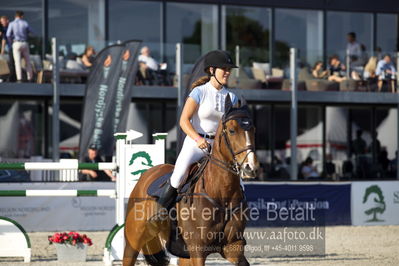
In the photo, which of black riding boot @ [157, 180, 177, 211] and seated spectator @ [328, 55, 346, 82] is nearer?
black riding boot @ [157, 180, 177, 211]

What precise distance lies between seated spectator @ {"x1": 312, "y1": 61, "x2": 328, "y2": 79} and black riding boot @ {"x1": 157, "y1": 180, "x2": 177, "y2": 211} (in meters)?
17.1

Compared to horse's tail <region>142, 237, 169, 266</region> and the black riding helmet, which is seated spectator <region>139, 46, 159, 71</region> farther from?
the black riding helmet

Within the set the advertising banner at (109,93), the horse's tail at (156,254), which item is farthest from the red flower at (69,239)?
the advertising banner at (109,93)

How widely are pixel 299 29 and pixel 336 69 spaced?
12.0 feet

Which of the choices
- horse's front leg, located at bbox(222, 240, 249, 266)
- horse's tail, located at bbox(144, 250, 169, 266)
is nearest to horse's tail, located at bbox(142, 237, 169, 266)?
horse's tail, located at bbox(144, 250, 169, 266)

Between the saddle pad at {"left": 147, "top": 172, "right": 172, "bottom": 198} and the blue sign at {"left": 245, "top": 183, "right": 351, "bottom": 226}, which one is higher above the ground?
the saddle pad at {"left": 147, "top": 172, "right": 172, "bottom": 198}

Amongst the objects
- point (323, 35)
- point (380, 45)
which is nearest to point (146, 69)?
point (323, 35)

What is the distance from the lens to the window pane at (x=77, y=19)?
25.1 meters

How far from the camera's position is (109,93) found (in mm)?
20453

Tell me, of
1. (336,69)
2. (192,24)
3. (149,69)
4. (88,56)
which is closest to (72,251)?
(88,56)

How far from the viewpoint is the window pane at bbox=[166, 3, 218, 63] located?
26.9m

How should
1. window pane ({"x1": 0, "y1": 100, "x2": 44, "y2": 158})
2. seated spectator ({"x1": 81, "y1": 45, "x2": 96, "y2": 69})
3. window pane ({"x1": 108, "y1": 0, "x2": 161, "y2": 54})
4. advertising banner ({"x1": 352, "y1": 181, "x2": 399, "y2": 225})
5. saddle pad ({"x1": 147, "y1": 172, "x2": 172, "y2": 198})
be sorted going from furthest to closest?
window pane ({"x1": 108, "y1": 0, "x2": 161, "y2": 54}), window pane ({"x1": 0, "y1": 100, "x2": 44, "y2": 158}), seated spectator ({"x1": 81, "y1": 45, "x2": 96, "y2": 69}), advertising banner ({"x1": 352, "y1": 181, "x2": 399, "y2": 225}), saddle pad ({"x1": 147, "y1": 172, "x2": 172, "y2": 198})

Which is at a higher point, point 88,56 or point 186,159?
point 88,56

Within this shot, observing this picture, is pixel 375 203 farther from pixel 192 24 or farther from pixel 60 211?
pixel 192 24
